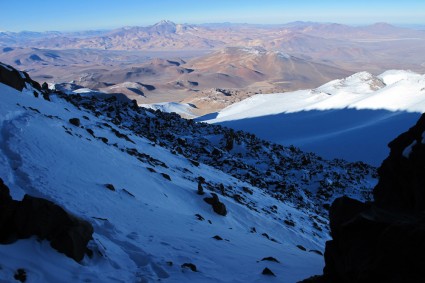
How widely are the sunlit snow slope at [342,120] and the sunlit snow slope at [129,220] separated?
69.9 ft

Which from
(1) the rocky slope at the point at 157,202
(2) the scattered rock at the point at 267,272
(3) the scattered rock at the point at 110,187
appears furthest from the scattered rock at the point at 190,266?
(3) the scattered rock at the point at 110,187

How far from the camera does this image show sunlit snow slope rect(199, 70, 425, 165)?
3422cm

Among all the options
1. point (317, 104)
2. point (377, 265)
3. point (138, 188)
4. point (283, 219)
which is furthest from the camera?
point (317, 104)

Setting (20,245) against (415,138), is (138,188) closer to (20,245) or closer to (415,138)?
(20,245)

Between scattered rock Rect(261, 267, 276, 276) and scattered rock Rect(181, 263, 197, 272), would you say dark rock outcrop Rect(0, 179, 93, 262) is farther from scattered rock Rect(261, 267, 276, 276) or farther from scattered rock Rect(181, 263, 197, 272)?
scattered rock Rect(261, 267, 276, 276)

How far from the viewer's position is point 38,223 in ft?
18.0

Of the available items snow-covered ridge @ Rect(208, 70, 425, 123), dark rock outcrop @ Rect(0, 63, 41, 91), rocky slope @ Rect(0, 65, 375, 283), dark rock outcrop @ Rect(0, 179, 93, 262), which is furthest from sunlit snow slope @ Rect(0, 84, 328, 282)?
snow-covered ridge @ Rect(208, 70, 425, 123)

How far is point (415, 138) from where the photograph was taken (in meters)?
6.21

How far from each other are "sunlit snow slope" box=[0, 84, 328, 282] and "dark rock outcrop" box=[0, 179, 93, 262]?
13 centimetres

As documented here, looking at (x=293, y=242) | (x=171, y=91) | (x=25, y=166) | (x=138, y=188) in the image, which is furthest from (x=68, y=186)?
(x=171, y=91)

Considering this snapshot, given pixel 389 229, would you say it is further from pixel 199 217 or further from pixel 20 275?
pixel 199 217

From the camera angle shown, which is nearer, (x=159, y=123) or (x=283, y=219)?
(x=283, y=219)

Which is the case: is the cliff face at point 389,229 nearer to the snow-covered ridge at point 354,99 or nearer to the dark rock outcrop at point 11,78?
the dark rock outcrop at point 11,78

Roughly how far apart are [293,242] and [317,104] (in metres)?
45.5
